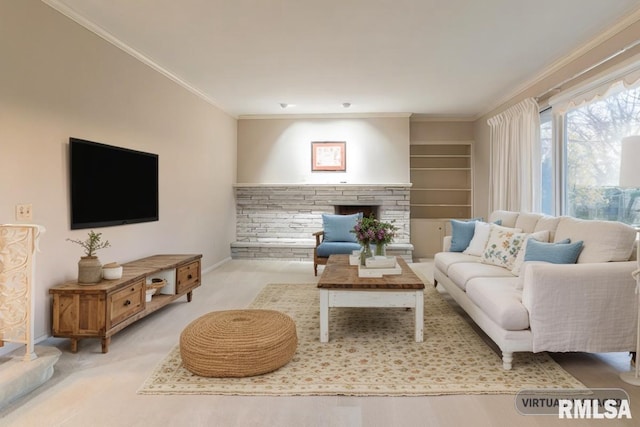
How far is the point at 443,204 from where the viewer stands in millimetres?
6938

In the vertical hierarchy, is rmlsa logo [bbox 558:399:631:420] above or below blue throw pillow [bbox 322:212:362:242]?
below

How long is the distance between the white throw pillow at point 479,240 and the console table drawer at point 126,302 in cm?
333

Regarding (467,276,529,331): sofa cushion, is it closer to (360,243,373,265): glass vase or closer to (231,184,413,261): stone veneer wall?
(360,243,373,265): glass vase

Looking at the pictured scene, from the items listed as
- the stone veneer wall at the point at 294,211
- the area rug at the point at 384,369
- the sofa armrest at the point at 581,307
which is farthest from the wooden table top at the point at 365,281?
the stone veneer wall at the point at 294,211

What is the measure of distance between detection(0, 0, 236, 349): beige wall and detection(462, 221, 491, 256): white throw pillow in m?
3.45

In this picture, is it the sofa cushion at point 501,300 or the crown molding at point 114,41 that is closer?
the sofa cushion at point 501,300

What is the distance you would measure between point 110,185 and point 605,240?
12.8ft

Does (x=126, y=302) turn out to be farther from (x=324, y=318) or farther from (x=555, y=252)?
(x=555, y=252)

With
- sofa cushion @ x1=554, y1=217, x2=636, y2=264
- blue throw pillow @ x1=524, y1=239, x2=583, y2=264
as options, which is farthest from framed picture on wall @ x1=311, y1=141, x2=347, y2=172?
sofa cushion @ x1=554, y1=217, x2=636, y2=264

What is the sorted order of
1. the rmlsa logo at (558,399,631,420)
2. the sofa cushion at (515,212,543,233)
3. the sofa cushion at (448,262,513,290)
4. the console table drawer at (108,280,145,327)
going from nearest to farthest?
the rmlsa logo at (558,399,631,420), the console table drawer at (108,280,145,327), the sofa cushion at (448,262,513,290), the sofa cushion at (515,212,543,233)

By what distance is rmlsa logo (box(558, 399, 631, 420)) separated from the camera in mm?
1871

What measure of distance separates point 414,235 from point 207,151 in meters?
3.86

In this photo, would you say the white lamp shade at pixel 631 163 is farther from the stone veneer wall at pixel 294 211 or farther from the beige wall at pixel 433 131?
the beige wall at pixel 433 131

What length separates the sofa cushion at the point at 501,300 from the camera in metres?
2.29
